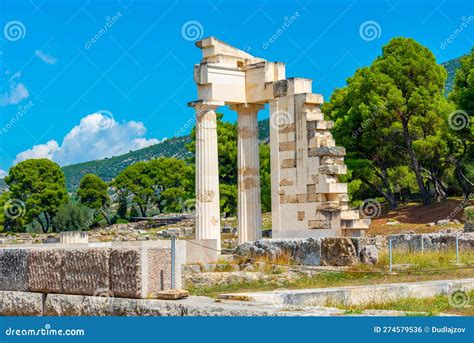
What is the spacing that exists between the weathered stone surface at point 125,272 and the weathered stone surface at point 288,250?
27.8 ft

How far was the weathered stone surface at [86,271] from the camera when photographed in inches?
464

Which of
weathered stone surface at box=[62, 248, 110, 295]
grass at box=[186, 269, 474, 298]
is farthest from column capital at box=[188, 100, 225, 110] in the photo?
weathered stone surface at box=[62, 248, 110, 295]

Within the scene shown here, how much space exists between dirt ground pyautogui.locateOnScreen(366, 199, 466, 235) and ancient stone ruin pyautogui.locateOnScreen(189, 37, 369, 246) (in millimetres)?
18234

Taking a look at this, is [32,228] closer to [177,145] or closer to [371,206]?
[371,206]

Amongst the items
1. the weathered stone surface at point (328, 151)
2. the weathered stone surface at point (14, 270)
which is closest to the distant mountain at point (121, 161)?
the weathered stone surface at point (328, 151)

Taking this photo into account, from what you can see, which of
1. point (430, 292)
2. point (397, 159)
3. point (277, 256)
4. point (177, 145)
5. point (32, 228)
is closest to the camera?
point (430, 292)

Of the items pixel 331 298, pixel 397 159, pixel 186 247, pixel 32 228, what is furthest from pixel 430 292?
pixel 32 228

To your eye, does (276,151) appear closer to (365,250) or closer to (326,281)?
(365,250)

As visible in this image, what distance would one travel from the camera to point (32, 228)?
89375 mm

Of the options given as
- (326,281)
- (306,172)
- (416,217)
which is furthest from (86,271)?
(416,217)

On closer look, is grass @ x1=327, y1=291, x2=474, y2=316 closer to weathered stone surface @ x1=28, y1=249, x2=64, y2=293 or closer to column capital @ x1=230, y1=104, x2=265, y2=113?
weathered stone surface @ x1=28, y1=249, x2=64, y2=293

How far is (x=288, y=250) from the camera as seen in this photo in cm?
1995

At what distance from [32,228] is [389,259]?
75.0 metres

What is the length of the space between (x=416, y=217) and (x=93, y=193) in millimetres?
57232
